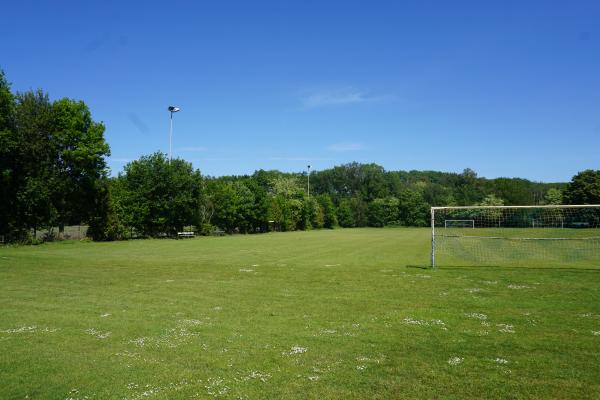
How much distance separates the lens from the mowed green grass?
21.0 feet

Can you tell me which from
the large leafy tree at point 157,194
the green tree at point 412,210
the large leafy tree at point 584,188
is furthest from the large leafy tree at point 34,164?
the green tree at point 412,210

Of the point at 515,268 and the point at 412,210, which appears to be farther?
the point at 412,210

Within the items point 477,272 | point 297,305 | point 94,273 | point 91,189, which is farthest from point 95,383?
point 91,189

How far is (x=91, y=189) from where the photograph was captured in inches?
1780

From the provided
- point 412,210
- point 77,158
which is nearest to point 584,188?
point 412,210

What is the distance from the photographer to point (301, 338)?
8961 mm

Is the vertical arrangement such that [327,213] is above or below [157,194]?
below

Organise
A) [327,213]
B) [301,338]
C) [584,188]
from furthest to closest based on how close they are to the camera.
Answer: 1. [327,213]
2. [584,188]
3. [301,338]

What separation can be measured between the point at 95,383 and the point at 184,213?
52395 millimetres

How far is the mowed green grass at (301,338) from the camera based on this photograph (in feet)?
21.0

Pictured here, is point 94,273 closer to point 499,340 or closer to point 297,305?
point 297,305

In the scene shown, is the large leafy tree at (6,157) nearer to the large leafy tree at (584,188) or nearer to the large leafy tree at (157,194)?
the large leafy tree at (157,194)

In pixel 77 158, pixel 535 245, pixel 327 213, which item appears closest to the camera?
pixel 535 245

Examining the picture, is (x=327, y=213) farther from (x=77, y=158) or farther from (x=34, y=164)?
(x=34, y=164)
